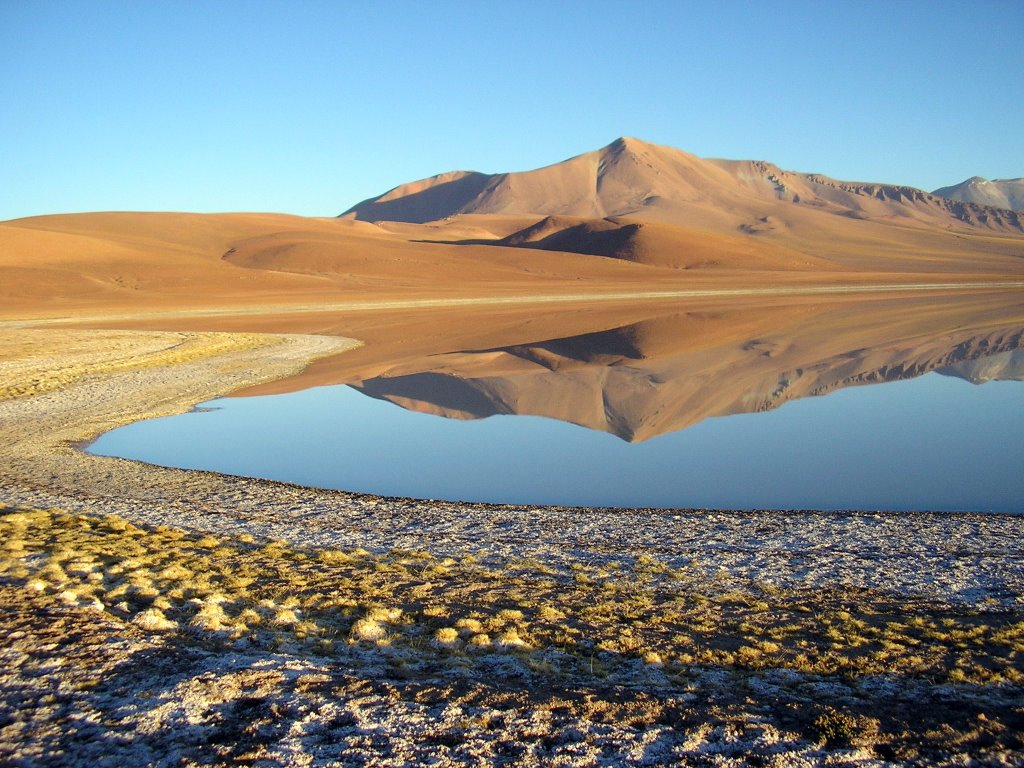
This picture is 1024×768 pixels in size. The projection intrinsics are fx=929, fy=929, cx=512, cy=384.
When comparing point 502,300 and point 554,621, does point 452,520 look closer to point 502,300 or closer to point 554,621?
point 554,621

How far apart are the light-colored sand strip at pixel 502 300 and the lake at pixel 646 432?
78.0ft

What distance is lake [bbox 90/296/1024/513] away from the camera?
39.9 ft

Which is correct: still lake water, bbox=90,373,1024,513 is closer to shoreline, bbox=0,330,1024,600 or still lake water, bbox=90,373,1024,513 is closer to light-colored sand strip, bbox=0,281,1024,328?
shoreline, bbox=0,330,1024,600

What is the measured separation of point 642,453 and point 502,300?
41776 millimetres

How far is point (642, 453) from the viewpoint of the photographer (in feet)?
47.3

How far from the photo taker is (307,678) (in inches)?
211

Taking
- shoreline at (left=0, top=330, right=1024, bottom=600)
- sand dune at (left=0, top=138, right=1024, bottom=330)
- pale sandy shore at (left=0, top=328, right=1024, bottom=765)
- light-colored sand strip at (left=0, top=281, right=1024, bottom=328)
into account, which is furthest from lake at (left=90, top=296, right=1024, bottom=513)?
sand dune at (left=0, top=138, right=1024, bottom=330)

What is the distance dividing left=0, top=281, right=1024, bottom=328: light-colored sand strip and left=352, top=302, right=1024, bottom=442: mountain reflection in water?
61.8ft

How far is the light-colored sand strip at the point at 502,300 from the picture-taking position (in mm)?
45250

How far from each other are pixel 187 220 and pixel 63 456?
106m

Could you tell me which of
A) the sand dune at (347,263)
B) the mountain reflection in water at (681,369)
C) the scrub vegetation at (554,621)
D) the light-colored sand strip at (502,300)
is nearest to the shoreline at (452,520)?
the scrub vegetation at (554,621)

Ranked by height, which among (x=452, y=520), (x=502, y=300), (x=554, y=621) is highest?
(x=502, y=300)

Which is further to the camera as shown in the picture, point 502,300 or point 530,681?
point 502,300

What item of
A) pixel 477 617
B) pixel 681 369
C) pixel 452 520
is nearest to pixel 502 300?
pixel 681 369
